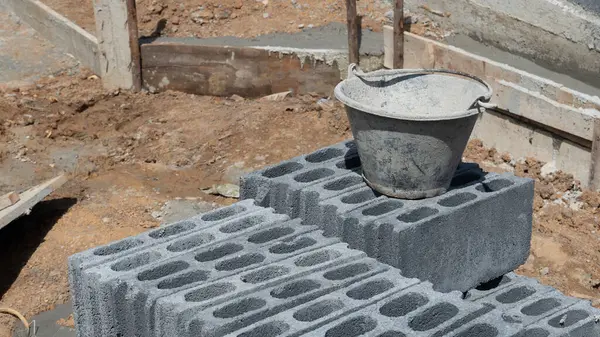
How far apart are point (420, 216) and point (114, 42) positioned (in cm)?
680

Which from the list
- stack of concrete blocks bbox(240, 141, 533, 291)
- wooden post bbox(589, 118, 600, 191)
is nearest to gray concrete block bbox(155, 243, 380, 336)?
stack of concrete blocks bbox(240, 141, 533, 291)

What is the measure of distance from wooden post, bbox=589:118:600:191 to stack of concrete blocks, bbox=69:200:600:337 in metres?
3.07

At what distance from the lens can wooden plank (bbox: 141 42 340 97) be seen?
1076 centimetres

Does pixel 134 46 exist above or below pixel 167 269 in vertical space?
below

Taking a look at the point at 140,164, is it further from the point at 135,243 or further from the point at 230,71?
the point at 135,243

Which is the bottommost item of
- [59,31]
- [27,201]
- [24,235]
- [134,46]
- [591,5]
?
[24,235]

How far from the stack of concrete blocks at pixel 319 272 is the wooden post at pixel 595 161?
2834mm

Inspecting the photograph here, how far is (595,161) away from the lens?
8266 mm

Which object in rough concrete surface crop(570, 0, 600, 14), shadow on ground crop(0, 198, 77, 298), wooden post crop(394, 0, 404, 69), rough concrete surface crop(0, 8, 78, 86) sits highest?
rough concrete surface crop(570, 0, 600, 14)

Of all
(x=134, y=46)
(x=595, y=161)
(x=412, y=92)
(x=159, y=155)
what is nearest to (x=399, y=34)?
(x=595, y=161)

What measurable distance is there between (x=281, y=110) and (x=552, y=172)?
3.23 meters

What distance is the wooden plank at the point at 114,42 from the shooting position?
1080 cm

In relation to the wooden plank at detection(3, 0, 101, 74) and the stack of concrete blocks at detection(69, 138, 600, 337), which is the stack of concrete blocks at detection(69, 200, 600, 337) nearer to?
the stack of concrete blocks at detection(69, 138, 600, 337)

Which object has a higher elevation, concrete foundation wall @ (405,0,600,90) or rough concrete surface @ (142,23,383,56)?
concrete foundation wall @ (405,0,600,90)
